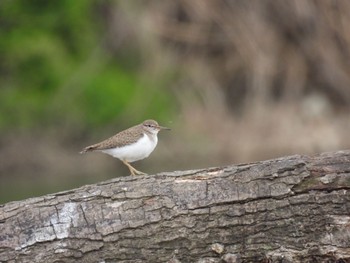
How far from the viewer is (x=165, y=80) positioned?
3934 centimetres

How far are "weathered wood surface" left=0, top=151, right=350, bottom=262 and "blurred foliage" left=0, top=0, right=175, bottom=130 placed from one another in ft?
96.0

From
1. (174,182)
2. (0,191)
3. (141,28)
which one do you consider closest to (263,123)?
(141,28)

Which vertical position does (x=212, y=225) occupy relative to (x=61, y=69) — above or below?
below

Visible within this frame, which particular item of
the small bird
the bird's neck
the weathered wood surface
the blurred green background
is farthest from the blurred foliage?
the weathered wood surface

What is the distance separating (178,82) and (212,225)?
30051mm

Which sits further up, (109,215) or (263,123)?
(263,123)

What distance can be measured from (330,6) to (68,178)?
11.7 m

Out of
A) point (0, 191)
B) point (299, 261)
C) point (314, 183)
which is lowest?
point (299, 261)

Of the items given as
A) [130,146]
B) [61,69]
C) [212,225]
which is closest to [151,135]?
[130,146]

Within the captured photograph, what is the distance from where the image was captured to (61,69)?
1626 inches

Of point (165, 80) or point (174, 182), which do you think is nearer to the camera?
point (174, 182)

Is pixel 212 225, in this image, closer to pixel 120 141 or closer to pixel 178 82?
pixel 120 141

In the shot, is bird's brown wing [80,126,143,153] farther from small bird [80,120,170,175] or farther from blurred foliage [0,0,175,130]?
blurred foliage [0,0,175,130]

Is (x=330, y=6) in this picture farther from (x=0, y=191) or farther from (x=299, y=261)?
(x=299, y=261)
